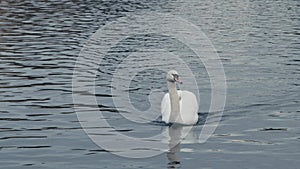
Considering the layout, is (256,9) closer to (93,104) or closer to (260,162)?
(93,104)

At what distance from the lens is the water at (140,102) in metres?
15.4

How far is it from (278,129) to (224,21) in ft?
112

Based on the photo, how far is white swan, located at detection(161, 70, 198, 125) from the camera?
18516mm

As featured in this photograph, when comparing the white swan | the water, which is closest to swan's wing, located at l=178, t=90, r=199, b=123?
the white swan

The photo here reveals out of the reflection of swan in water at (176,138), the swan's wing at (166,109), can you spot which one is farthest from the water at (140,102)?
the swan's wing at (166,109)

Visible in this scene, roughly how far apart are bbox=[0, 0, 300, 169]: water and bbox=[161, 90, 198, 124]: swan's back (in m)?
0.32

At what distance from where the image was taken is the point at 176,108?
18.6m

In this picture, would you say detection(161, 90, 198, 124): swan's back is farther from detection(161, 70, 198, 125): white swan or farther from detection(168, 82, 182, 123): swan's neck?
detection(168, 82, 182, 123): swan's neck

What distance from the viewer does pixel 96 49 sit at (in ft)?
112

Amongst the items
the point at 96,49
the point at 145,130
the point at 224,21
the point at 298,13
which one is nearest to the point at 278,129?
the point at 145,130

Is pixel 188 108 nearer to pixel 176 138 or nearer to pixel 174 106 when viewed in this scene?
pixel 174 106

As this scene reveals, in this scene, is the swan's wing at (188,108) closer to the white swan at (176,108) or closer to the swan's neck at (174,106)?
the white swan at (176,108)

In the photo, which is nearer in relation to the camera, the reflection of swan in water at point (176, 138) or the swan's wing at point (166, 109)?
the reflection of swan in water at point (176, 138)

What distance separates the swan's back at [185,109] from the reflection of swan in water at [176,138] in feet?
1.13
